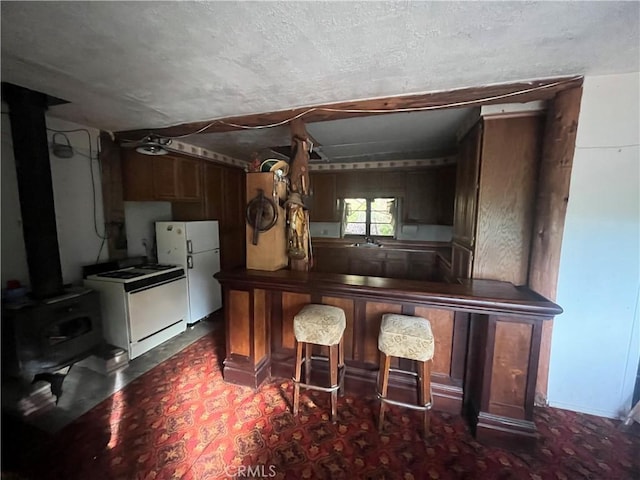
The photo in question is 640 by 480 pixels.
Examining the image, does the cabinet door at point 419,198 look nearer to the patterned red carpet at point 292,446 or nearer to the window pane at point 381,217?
the window pane at point 381,217

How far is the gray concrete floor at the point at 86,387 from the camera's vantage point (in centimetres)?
189

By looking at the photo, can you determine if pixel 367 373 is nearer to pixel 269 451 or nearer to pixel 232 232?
pixel 269 451

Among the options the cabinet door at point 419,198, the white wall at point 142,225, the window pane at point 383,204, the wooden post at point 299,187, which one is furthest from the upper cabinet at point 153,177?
the cabinet door at point 419,198

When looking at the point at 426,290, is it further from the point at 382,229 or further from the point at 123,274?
the point at 382,229

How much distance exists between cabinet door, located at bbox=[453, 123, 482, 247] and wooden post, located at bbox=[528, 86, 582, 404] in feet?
1.39

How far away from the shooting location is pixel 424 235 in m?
4.68

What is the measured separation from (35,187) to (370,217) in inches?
169

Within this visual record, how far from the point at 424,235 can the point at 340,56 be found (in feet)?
12.4

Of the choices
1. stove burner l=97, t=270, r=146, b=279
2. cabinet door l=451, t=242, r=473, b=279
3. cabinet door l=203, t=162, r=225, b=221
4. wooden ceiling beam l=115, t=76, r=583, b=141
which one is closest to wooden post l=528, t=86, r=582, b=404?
wooden ceiling beam l=115, t=76, r=583, b=141

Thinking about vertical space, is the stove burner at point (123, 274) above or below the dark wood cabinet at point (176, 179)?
below

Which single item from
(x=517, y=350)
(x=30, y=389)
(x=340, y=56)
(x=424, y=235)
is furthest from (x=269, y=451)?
(x=424, y=235)

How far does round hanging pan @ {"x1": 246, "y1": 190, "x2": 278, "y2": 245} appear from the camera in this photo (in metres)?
2.17

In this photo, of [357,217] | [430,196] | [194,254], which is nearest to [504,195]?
[430,196]

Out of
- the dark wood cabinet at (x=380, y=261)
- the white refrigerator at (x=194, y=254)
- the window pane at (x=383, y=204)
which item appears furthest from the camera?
the window pane at (x=383, y=204)
